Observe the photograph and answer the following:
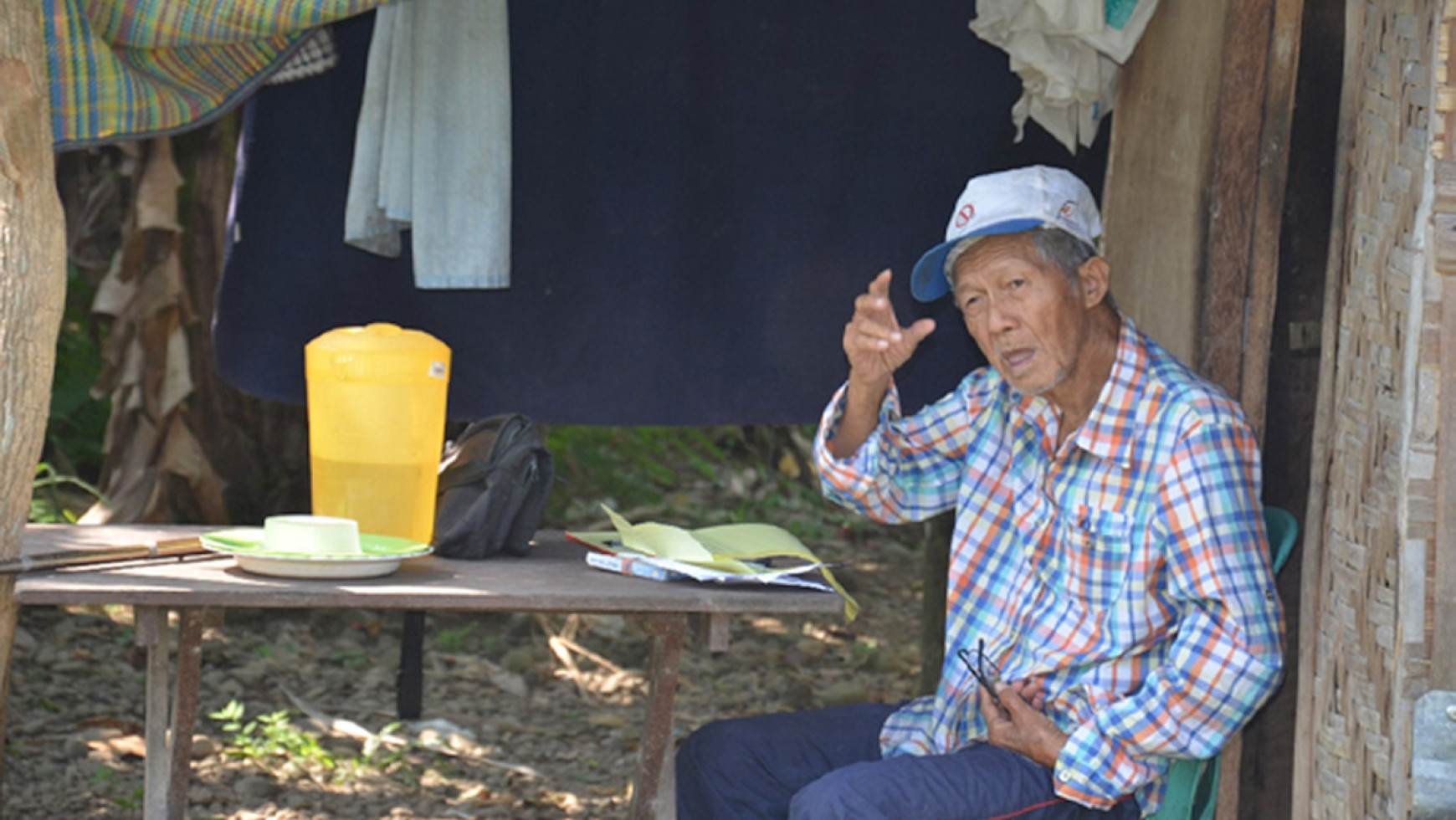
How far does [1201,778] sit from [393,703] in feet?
9.67

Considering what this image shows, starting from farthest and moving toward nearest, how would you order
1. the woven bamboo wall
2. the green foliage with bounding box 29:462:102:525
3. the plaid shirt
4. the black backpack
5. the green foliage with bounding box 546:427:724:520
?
the green foliage with bounding box 546:427:724:520 < the green foliage with bounding box 29:462:102:525 < the black backpack < the plaid shirt < the woven bamboo wall

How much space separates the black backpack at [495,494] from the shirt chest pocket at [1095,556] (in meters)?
0.89

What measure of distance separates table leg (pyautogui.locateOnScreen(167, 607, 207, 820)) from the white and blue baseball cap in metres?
1.39

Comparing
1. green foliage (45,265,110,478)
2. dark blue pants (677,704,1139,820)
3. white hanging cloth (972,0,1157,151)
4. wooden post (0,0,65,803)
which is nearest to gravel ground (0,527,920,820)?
green foliage (45,265,110,478)

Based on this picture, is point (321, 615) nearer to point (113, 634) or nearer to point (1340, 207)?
point (113, 634)

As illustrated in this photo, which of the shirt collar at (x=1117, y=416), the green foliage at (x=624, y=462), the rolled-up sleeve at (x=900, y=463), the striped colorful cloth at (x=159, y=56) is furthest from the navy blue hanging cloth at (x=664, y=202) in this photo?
the green foliage at (x=624, y=462)

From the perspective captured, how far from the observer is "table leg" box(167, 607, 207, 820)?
2881 millimetres

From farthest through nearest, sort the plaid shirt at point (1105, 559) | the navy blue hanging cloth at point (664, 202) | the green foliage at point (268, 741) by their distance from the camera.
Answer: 1. the green foliage at point (268, 741)
2. the navy blue hanging cloth at point (664, 202)
3. the plaid shirt at point (1105, 559)

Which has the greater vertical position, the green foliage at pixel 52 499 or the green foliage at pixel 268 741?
the green foliage at pixel 52 499

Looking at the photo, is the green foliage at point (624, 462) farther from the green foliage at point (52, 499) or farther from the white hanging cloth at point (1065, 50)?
the white hanging cloth at point (1065, 50)

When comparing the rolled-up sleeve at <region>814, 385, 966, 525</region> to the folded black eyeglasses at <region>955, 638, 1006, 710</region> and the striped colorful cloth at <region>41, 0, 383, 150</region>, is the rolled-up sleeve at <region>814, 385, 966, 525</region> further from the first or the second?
the striped colorful cloth at <region>41, 0, 383, 150</region>

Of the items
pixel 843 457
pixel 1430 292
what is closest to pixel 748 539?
pixel 843 457

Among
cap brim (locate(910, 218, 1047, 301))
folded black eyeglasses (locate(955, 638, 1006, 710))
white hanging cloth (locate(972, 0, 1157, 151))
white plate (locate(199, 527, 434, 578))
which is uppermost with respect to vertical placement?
white hanging cloth (locate(972, 0, 1157, 151))

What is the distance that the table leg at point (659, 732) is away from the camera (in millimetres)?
2885
